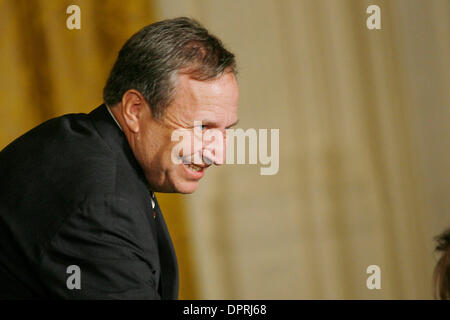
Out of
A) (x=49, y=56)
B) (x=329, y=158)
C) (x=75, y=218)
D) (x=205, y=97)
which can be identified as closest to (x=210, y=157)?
(x=205, y=97)

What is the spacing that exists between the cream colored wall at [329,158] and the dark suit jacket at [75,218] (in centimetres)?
82

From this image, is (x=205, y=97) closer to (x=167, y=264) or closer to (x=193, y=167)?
(x=193, y=167)

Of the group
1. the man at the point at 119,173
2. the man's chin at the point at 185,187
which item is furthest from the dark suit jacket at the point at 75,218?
the man's chin at the point at 185,187

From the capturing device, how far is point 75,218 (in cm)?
86

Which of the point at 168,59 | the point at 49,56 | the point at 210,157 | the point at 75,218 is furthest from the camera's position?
the point at 49,56

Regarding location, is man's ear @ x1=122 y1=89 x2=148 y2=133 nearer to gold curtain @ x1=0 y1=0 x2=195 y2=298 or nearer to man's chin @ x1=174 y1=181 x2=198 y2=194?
man's chin @ x1=174 y1=181 x2=198 y2=194

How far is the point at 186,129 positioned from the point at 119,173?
0.64ft

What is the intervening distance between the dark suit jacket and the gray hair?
4.5 inches

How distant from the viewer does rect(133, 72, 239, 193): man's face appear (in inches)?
40.9

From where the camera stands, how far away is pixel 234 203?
1.83 metres

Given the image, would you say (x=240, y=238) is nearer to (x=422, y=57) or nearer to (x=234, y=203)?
(x=234, y=203)

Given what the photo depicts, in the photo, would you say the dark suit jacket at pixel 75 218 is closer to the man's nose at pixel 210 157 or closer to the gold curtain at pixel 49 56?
the man's nose at pixel 210 157
